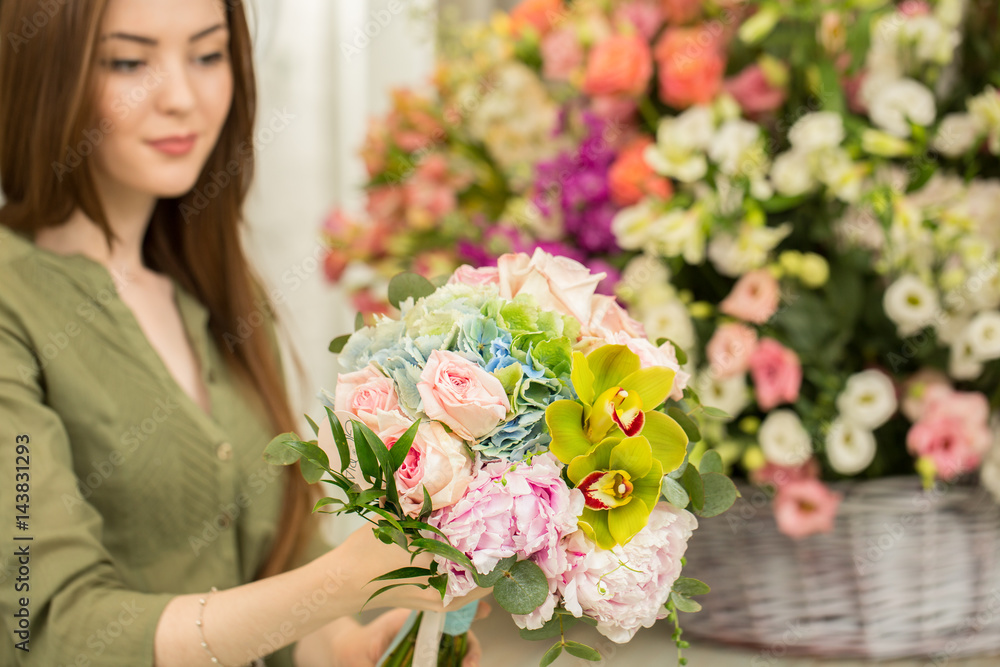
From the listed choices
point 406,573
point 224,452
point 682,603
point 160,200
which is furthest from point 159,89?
point 682,603

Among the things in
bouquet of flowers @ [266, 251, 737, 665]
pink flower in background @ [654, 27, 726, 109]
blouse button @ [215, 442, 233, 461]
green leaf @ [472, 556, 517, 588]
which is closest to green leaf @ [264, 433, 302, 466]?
bouquet of flowers @ [266, 251, 737, 665]

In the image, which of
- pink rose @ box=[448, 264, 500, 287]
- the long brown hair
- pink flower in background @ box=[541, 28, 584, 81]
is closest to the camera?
pink rose @ box=[448, 264, 500, 287]

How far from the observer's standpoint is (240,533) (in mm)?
969

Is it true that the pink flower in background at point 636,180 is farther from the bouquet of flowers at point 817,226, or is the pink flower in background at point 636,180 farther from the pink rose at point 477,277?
the pink rose at point 477,277

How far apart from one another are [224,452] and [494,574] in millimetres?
538

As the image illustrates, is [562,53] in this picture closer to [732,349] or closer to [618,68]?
[618,68]

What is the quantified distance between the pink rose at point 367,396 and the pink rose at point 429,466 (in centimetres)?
1

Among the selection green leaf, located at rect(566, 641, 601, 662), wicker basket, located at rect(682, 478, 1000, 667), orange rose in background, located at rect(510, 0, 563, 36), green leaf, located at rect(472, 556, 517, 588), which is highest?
orange rose in background, located at rect(510, 0, 563, 36)

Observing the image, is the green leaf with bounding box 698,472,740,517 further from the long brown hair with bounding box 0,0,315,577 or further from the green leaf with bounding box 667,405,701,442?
the long brown hair with bounding box 0,0,315,577

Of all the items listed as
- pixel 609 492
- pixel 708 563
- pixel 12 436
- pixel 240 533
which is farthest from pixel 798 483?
pixel 12 436

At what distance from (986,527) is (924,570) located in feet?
0.32

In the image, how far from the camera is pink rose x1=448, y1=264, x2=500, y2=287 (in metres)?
0.57

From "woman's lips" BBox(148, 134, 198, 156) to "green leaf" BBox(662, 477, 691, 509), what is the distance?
662 mm

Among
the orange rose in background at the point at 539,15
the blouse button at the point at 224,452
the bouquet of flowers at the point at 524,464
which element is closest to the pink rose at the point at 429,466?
the bouquet of flowers at the point at 524,464
